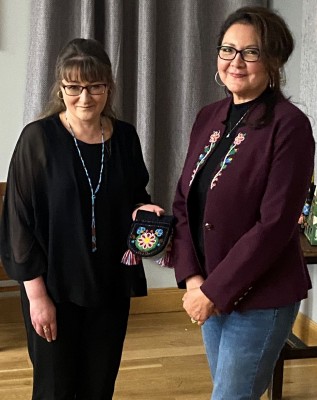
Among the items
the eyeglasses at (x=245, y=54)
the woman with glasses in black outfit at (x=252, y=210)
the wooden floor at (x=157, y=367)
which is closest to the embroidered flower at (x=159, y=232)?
the woman with glasses in black outfit at (x=252, y=210)

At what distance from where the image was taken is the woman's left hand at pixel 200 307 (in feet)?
5.73

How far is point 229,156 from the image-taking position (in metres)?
1.74

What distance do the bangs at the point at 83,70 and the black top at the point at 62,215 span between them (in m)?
0.14

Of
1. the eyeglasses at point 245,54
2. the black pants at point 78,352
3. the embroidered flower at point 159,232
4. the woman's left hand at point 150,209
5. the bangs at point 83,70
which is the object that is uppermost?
the eyeglasses at point 245,54

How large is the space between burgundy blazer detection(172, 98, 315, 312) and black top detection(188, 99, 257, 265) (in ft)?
0.11

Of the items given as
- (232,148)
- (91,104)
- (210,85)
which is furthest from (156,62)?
(232,148)

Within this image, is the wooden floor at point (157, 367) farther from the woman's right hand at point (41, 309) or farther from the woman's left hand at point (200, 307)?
the woman's left hand at point (200, 307)

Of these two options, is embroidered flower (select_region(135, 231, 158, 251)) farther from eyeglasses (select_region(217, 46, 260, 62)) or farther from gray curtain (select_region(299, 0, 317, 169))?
gray curtain (select_region(299, 0, 317, 169))

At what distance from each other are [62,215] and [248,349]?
1.94 feet

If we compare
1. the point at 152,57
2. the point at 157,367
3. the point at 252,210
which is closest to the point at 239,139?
the point at 252,210

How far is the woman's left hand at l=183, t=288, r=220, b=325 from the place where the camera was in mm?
1746

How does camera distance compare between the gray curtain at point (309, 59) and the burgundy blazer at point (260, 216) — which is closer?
the burgundy blazer at point (260, 216)

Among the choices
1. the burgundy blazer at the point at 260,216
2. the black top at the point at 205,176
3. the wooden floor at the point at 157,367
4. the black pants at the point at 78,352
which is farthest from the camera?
the wooden floor at the point at 157,367

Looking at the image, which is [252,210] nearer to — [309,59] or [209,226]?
[209,226]
